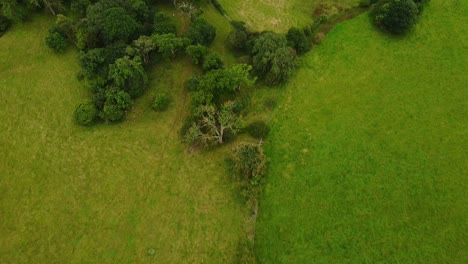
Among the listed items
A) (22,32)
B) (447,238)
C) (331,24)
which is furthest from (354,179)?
(22,32)

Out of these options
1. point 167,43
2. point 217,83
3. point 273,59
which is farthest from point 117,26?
point 273,59

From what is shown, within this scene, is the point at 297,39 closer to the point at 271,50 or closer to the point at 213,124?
the point at 271,50

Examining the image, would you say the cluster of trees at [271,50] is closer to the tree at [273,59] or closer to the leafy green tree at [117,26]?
the tree at [273,59]

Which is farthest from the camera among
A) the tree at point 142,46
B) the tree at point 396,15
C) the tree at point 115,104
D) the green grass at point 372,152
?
the tree at point 396,15

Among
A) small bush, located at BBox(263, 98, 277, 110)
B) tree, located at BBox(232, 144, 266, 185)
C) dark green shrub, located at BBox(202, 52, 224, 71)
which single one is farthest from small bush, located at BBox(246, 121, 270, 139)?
dark green shrub, located at BBox(202, 52, 224, 71)

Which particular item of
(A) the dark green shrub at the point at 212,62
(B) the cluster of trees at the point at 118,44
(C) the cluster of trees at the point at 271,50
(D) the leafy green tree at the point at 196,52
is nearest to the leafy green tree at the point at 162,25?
(B) the cluster of trees at the point at 118,44

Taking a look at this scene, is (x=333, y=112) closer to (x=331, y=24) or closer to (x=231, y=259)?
(x=331, y=24)
